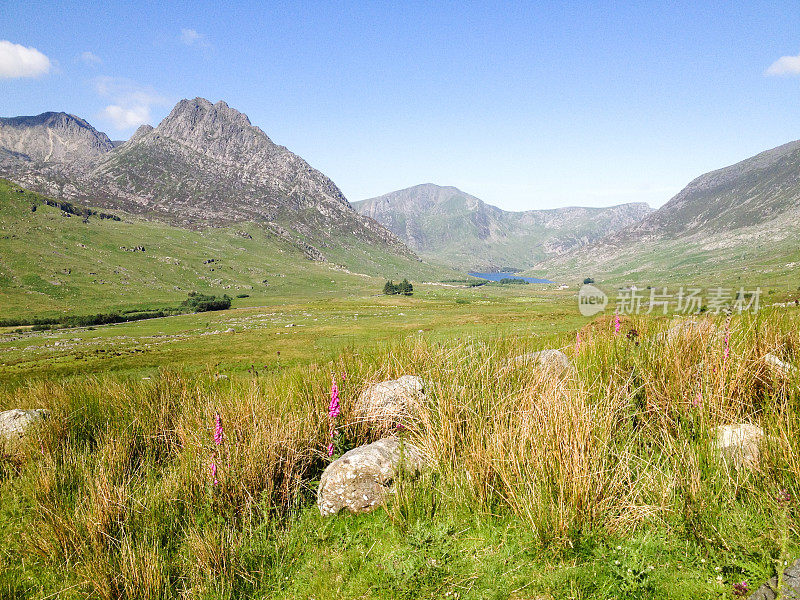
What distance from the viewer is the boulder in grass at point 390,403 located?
6.68 m

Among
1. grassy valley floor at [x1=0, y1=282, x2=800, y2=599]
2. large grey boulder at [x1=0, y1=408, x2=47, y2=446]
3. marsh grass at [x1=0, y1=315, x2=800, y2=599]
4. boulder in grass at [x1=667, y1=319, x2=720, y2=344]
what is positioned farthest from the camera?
large grey boulder at [x1=0, y1=408, x2=47, y2=446]

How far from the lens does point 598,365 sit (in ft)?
23.9

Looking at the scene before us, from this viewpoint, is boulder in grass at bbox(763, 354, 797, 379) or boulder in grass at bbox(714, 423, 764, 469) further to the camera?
boulder in grass at bbox(763, 354, 797, 379)

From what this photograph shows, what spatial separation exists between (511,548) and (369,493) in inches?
81.5

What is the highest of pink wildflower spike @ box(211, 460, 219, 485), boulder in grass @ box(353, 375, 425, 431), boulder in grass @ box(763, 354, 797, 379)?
boulder in grass @ box(763, 354, 797, 379)

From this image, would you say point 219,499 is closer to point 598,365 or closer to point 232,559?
point 232,559

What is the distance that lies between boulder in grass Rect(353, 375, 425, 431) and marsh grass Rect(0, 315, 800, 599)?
26 cm

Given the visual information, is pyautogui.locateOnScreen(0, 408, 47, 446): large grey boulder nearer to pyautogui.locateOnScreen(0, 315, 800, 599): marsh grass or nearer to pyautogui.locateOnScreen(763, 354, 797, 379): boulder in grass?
pyautogui.locateOnScreen(0, 315, 800, 599): marsh grass

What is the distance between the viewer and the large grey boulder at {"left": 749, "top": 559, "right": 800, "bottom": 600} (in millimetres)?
2668

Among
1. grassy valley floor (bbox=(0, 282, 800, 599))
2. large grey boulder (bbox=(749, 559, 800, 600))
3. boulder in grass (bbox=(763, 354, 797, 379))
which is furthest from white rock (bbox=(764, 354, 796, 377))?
large grey boulder (bbox=(749, 559, 800, 600))

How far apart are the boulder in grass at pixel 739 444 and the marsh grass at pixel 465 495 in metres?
0.10

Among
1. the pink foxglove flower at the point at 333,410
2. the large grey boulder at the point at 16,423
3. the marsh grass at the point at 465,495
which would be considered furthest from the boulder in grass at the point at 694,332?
the large grey boulder at the point at 16,423

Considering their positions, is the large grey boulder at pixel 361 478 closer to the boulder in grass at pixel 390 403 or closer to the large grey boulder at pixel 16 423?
the boulder in grass at pixel 390 403

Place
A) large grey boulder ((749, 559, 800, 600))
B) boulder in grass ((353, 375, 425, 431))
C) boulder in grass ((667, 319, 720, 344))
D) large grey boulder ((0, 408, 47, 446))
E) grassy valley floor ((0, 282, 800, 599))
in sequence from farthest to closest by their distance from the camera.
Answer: large grey boulder ((0, 408, 47, 446)) < boulder in grass ((667, 319, 720, 344)) < boulder in grass ((353, 375, 425, 431)) < grassy valley floor ((0, 282, 800, 599)) < large grey boulder ((749, 559, 800, 600))
